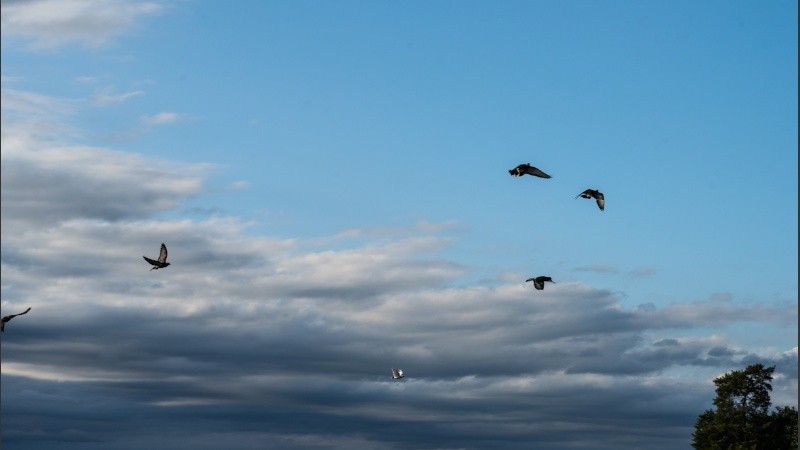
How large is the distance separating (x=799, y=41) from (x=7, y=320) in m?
50.2

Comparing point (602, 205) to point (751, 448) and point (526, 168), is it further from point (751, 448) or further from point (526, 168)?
point (751, 448)

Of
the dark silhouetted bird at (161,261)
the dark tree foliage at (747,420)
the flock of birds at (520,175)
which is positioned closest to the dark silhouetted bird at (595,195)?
the flock of birds at (520,175)

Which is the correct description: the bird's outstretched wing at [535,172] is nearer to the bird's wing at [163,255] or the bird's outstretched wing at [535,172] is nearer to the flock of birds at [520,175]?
the flock of birds at [520,175]

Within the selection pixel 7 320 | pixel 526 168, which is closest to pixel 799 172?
pixel 526 168

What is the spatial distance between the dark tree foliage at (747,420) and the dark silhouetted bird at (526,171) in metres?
66.5

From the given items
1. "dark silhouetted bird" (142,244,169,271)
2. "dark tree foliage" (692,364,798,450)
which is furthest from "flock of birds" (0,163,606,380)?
"dark tree foliage" (692,364,798,450)

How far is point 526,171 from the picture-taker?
78500 mm

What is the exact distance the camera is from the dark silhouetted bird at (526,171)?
7750 centimetres

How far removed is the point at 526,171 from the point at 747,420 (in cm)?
6902

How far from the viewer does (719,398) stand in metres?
138

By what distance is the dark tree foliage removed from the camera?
5325 inches

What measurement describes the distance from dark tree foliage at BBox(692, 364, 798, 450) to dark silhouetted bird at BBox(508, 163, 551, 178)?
218ft

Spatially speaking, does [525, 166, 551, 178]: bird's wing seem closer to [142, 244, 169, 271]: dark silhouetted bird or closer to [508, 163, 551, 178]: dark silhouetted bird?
[508, 163, 551, 178]: dark silhouetted bird

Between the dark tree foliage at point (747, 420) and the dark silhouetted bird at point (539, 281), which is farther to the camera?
the dark tree foliage at point (747, 420)
